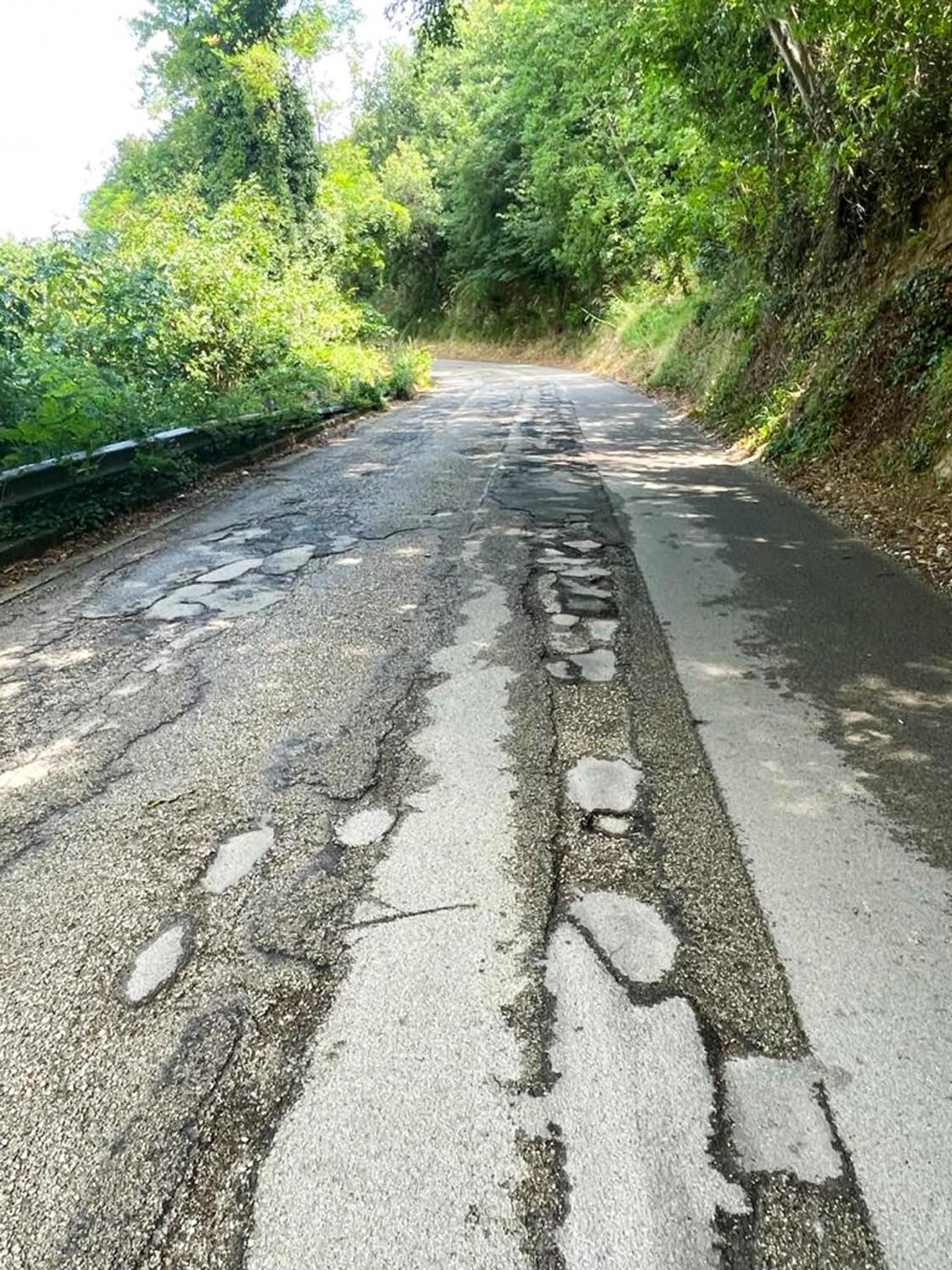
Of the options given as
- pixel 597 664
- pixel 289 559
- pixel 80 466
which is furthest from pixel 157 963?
pixel 80 466

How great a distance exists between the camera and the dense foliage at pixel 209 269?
22.1 feet

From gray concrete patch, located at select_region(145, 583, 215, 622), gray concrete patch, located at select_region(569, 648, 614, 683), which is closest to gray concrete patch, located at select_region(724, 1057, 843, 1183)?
gray concrete patch, located at select_region(569, 648, 614, 683)

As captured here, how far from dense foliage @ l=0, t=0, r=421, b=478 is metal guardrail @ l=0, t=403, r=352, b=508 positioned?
0.38ft

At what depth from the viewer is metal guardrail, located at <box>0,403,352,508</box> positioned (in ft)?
17.8

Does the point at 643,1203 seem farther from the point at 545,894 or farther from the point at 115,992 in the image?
the point at 115,992

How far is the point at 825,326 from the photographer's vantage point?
31.1ft

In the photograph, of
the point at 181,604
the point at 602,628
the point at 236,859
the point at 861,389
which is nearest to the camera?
the point at 236,859

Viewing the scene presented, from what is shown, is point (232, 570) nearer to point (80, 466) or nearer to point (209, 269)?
point (80, 466)

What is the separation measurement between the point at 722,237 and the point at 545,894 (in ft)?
53.2

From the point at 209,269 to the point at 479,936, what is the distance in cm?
1108

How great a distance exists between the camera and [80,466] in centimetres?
602

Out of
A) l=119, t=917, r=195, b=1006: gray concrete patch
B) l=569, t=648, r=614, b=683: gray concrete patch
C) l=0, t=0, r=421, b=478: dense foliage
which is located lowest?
l=569, t=648, r=614, b=683: gray concrete patch

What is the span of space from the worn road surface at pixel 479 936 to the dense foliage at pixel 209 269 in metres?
3.58

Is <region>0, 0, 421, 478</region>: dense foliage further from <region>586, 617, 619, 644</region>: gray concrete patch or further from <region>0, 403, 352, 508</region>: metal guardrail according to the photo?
<region>586, 617, 619, 644</region>: gray concrete patch
